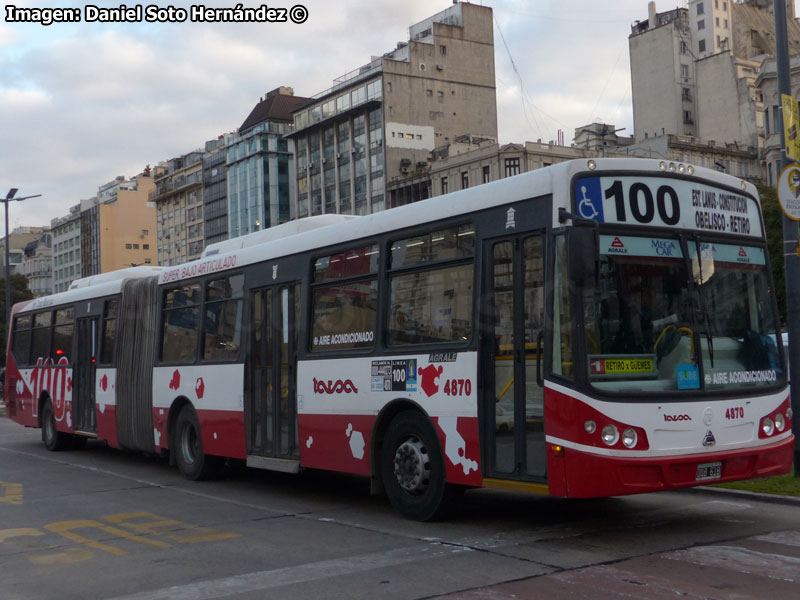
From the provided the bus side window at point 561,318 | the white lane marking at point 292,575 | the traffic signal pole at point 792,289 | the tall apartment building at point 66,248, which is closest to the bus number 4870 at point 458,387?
the bus side window at point 561,318

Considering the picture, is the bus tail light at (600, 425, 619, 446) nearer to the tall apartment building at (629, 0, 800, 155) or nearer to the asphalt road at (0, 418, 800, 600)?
the asphalt road at (0, 418, 800, 600)

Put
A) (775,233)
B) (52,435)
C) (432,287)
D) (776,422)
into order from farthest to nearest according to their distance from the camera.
A: (775,233), (52,435), (432,287), (776,422)

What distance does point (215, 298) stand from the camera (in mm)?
13711

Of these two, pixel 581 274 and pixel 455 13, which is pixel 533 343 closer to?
pixel 581 274

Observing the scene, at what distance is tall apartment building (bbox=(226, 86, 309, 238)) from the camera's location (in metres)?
99.2

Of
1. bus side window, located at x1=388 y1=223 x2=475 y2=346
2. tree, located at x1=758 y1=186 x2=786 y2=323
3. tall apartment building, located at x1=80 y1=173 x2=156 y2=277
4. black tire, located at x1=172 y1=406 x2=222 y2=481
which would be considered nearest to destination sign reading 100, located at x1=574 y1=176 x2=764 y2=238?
bus side window, located at x1=388 y1=223 x2=475 y2=346

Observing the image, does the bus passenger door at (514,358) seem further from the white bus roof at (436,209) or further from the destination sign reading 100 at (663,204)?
the destination sign reading 100 at (663,204)

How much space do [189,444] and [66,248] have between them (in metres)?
146

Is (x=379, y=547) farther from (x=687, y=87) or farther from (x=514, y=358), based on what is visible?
(x=687, y=87)

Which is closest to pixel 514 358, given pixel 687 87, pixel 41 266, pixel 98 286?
pixel 98 286

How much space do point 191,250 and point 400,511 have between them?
11353 cm

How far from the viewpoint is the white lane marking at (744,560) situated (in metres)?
7.16

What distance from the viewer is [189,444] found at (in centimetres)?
1432

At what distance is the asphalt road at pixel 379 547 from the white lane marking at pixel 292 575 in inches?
0.9
